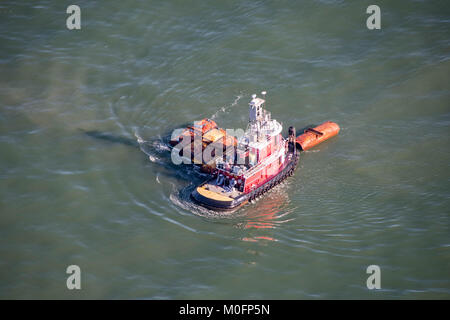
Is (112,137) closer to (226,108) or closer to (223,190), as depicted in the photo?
(226,108)

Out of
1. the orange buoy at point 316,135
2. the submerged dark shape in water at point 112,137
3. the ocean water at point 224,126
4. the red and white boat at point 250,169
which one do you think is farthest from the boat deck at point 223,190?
the submerged dark shape in water at point 112,137

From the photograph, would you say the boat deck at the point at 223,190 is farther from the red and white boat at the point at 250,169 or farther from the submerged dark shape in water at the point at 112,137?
the submerged dark shape in water at the point at 112,137

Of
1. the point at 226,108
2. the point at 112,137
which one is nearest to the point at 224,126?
the point at 226,108

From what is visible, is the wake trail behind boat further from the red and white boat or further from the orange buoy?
the red and white boat

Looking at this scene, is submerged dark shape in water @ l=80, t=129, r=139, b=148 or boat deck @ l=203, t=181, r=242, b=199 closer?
boat deck @ l=203, t=181, r=242, b=199

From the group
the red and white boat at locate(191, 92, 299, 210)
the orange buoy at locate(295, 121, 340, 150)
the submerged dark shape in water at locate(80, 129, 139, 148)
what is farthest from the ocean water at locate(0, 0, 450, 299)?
the red and white boat at locate(191, 92, 299, 210)

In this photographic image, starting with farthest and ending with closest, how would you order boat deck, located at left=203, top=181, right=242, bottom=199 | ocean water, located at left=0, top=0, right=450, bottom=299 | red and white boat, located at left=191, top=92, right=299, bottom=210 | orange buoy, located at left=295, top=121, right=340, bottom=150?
orange buoy, located at left=295, top=121, right=340, bottom=150
boat deck, located at left=203, top=181, right=242, bottom=199
red and white boat, located at left=191, top=92, right=299, bottom=210
ocean water, located at left=0, top=0, right=450, bottom=299

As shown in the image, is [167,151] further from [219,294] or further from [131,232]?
[219,294]
